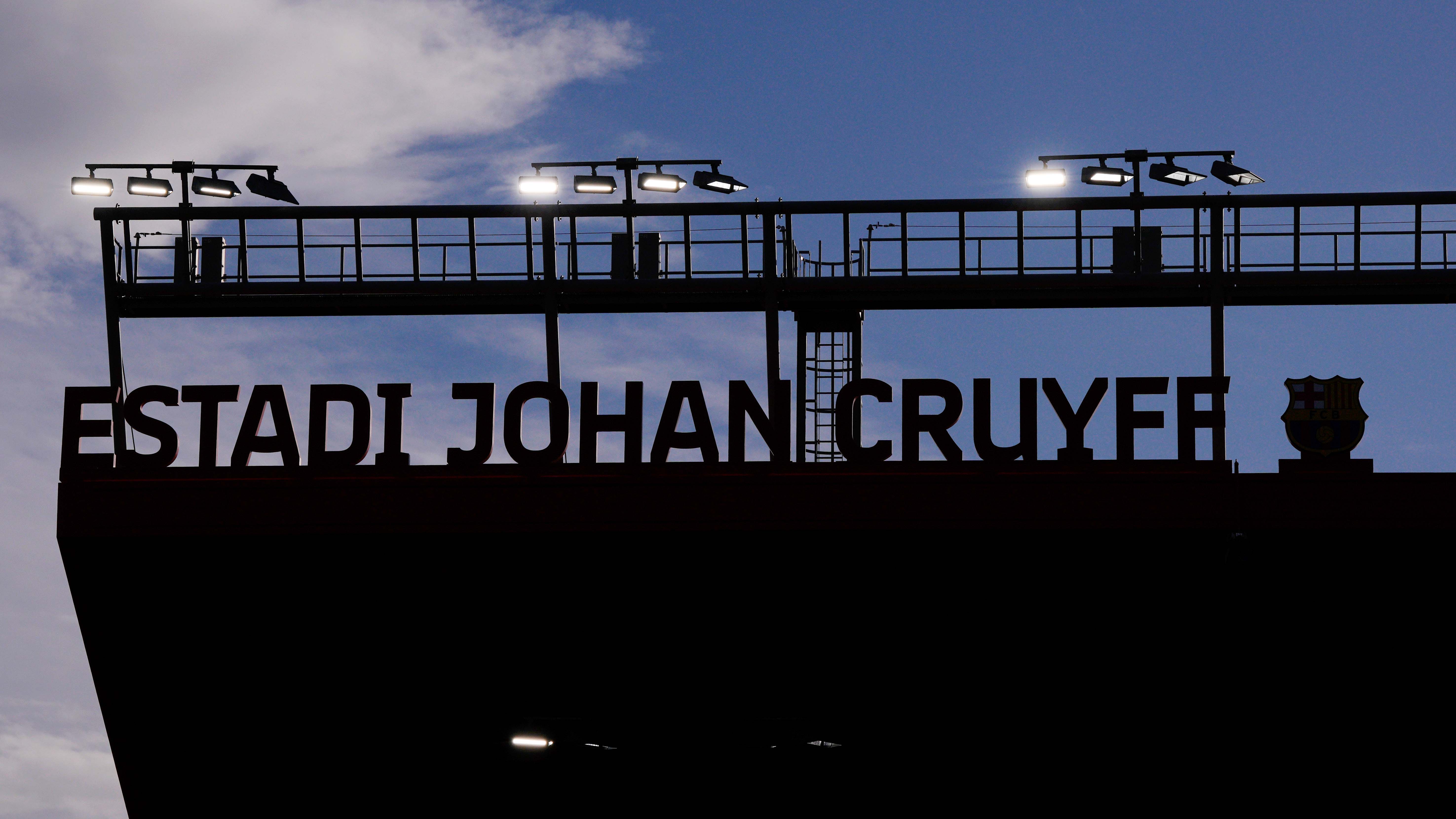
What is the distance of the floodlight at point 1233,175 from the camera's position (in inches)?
1363

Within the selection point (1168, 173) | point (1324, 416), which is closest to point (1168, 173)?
point (1168, 173)

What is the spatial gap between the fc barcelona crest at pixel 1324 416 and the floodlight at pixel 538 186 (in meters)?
15.2

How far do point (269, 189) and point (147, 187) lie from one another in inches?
93.7

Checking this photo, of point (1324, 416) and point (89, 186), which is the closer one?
point (1324, 416)

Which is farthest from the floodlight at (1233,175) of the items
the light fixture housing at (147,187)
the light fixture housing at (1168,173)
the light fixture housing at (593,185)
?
the light fixture housing at (147,187)

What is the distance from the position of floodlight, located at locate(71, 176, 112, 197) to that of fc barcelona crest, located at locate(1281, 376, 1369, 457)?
73.7 feet

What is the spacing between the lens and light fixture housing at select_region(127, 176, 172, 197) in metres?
34.8

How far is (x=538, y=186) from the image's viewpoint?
34.6 meters

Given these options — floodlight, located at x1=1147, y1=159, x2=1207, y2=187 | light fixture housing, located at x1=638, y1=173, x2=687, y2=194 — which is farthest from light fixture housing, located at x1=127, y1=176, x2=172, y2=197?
floodlight, located at x1=1147, y1=159, x2=1207, y2=187

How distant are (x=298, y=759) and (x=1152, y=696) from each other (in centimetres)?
1221

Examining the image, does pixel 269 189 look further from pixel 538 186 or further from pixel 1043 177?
pixel 1043 177

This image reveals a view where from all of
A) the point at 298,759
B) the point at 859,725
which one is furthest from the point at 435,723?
the point at 859,725

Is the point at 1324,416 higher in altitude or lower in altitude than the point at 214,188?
lower

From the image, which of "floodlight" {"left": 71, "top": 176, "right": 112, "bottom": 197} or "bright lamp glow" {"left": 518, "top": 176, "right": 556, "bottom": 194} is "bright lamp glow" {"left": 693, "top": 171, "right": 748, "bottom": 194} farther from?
"floodlight" {"left": 71, "top": 176, "right": 112, "bottom": 197}
